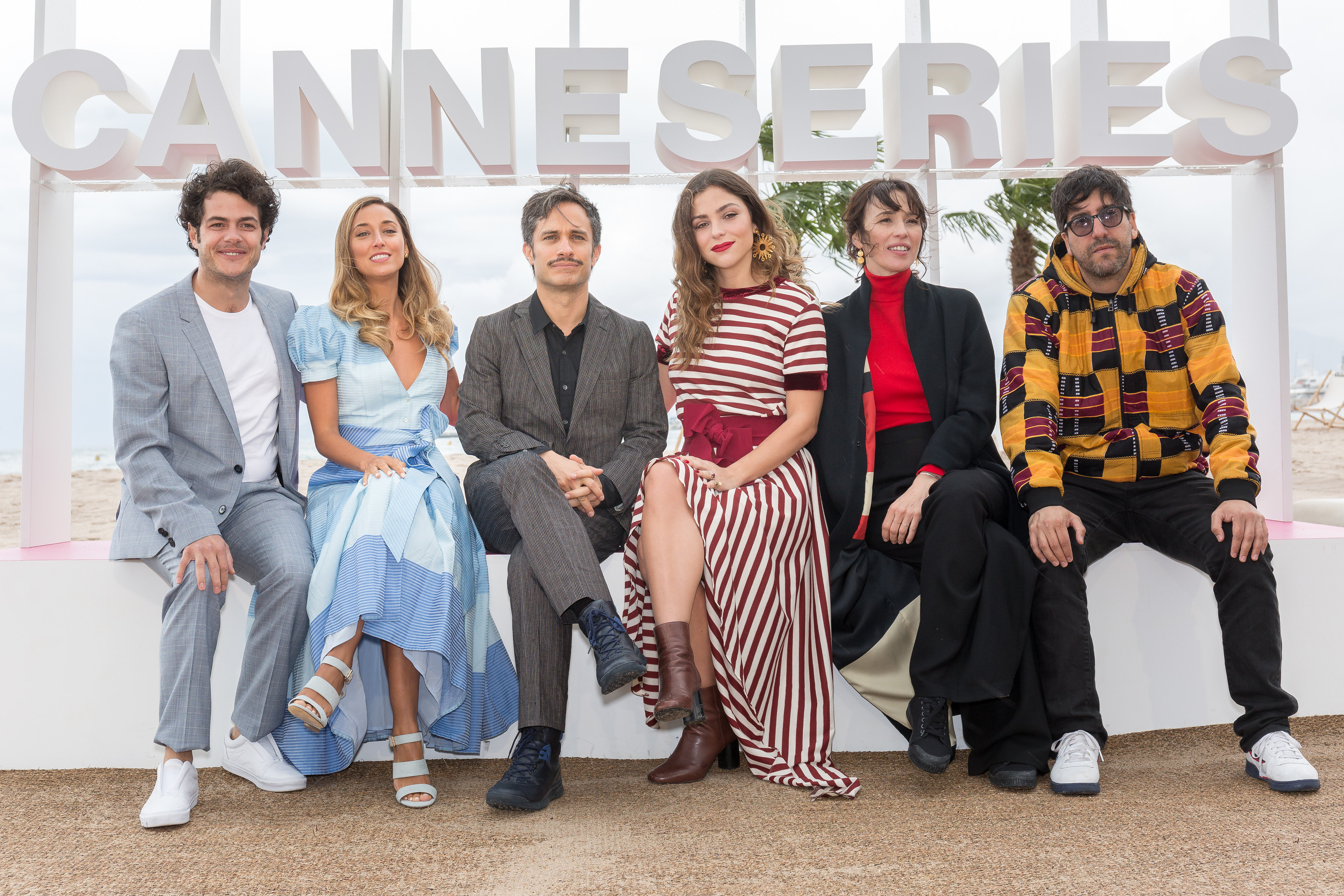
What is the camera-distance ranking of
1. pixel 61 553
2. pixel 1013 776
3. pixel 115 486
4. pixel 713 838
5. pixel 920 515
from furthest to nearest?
pixel 115 486
pixel 61 553
pixel 920 515
pixel 1013 776
pixel 713 838

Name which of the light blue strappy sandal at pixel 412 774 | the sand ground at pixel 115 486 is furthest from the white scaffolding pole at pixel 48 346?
the sand ground at pixel 115 486

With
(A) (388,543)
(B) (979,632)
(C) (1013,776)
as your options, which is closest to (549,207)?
(A) (388,543)

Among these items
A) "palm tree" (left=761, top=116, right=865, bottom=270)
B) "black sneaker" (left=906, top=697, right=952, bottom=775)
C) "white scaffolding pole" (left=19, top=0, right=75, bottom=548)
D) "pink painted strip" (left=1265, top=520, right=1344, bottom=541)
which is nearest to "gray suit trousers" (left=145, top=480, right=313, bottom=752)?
"black sneaker" (left=906, top=697, right=952, bottom=775)

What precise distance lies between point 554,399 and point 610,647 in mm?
803

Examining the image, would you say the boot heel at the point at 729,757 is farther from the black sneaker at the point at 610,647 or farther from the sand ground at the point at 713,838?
the black sneaker at the point at 610,647

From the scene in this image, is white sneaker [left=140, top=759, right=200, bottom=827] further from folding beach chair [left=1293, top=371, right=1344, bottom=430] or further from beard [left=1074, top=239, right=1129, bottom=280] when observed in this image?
folding beach chair [left=1293, top=371, right=1344, bottom=430]

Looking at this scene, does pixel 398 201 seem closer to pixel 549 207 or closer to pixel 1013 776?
pixel 549 207

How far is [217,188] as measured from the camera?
2285 millimetres

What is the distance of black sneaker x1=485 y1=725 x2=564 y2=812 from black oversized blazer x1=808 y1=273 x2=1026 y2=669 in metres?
0.78

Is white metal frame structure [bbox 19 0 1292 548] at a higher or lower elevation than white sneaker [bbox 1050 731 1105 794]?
higher

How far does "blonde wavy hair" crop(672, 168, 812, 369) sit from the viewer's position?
2.32 m

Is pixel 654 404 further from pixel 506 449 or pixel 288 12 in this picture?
pixel 288 12

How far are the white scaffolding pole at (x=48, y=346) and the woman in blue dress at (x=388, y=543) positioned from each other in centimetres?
162

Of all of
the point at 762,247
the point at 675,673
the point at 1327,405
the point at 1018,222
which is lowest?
the point at 675,673
